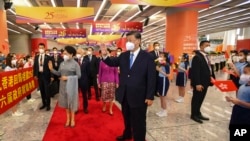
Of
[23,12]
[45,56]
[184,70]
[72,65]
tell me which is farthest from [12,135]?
[23,12]

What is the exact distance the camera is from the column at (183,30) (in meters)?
9.79

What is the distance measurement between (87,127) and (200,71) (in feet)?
7.78

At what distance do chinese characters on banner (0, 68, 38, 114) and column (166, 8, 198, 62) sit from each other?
22.4 feet

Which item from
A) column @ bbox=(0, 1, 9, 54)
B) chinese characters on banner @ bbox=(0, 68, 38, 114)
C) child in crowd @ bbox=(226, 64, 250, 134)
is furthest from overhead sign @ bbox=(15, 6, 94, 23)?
child in crowd @ bbox=(226, 64, 250, 134)

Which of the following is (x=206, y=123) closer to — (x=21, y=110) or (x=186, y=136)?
(x=186, y=136)

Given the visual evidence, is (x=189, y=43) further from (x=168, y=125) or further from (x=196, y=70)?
(x=168, y=125)

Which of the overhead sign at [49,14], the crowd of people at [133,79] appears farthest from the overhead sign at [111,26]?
the crowd of people at [133,79]

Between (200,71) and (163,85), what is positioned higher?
(200,71)

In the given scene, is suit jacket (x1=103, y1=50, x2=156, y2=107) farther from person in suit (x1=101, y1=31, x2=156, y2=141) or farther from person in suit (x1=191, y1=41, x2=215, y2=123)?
person in suit (x1=191, y1=41, x2=215, y2=123)

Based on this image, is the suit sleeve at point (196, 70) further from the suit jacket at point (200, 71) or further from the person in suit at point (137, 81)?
the person in suit at point (137, 81)

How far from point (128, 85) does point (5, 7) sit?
8.50 meters

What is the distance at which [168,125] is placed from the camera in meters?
4.05

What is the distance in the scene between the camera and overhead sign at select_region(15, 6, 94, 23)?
7.98 meters

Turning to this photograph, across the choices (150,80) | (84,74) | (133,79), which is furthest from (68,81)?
(150,80)
